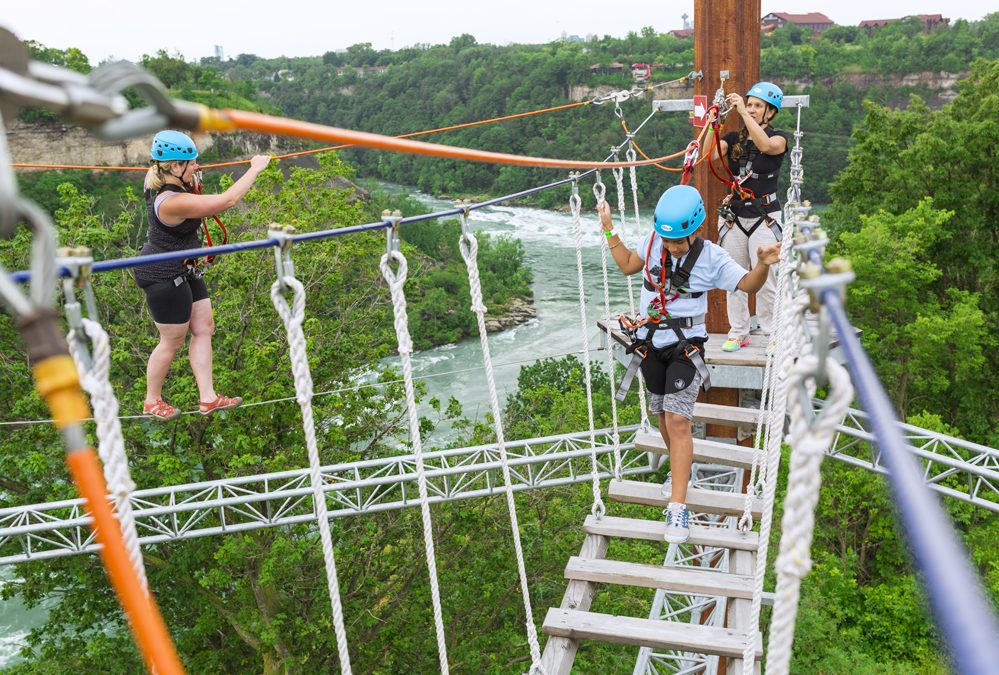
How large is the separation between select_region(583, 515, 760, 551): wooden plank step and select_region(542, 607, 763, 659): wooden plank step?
0.46 metres

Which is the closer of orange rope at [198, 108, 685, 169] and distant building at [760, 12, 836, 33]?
orange rope at [198, 108, 685, 169]

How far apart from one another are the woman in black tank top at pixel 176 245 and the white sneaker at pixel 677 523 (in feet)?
5.95

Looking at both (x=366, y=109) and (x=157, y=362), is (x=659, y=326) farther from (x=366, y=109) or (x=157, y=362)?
(x=366, y=109)

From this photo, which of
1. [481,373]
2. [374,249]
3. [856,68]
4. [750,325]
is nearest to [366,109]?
[856,68]

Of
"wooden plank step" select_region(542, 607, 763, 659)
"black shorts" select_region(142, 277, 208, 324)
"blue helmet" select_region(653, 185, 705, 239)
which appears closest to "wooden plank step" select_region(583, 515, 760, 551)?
→ "wooden plank step" select_region(542, 607, 763, 659)

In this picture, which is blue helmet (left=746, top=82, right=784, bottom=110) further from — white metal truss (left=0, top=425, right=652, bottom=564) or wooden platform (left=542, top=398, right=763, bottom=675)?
white metal truss (left=0, top=425, right=652, bottom=564)

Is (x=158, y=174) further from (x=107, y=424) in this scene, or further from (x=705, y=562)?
(x=705, y=562)

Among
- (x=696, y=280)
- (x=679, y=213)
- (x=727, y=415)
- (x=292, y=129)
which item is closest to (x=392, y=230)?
(x=292, y=129)

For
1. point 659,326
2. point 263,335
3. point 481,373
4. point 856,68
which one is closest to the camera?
point 659,326

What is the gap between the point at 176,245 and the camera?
3137mm

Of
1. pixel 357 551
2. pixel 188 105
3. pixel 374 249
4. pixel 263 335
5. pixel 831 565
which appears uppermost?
pixel 188 105

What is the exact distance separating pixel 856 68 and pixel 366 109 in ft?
96.9

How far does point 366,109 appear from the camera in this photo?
56062mm

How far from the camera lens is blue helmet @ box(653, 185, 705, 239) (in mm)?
2938
